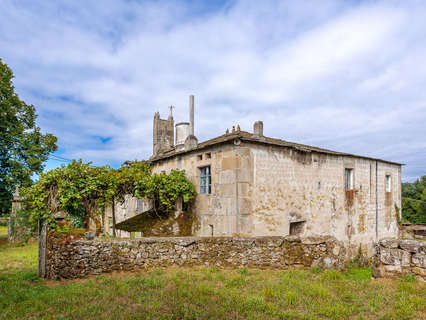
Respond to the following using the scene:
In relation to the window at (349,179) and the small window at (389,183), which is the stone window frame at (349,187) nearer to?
the window at (349,179)

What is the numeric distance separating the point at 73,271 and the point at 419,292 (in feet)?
26.0

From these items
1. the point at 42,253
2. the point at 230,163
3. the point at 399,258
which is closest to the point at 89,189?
the point at 42,253

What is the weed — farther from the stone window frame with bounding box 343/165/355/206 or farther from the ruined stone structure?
the ruined stone structure

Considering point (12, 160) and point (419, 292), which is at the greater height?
point (12, 160)

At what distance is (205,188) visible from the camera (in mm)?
12297

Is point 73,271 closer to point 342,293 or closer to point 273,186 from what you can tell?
point 342,293

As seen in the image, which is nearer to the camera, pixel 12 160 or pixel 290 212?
pixel 290 212

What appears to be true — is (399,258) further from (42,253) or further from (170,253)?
(42,253)

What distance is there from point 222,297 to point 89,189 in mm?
6272

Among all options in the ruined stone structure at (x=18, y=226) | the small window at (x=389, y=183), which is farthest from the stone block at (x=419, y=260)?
the ruined stone structure at (x=18, y=226)

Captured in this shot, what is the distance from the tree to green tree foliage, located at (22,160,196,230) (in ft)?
24.1

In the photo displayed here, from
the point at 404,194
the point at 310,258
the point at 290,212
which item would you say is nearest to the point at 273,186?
the point at 290,212

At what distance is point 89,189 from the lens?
938cm

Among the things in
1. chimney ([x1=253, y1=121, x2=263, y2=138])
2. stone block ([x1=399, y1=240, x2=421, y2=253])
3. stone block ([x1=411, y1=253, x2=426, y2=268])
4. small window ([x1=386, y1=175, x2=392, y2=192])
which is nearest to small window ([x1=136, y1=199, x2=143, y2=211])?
chimney ([x1=253, y1=121, x2=263, y2=138])
